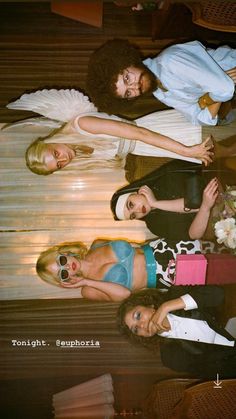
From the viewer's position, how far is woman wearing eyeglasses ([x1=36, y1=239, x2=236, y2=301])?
2.91 meters

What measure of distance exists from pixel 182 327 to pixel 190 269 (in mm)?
371

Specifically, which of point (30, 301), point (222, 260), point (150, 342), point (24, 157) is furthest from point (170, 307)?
point (24, 157)

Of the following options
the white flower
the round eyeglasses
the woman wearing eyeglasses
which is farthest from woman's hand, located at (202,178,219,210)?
the round eyeglasses

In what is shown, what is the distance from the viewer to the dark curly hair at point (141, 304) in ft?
9.68

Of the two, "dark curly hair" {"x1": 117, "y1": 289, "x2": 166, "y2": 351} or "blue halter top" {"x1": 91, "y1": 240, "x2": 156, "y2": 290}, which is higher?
"blue halter top" {"x1": 91, "y1": 240, "x2": 156, "y2": 290}

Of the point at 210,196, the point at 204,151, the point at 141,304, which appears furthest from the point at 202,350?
the point at 204,151

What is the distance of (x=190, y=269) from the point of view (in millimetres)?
2938

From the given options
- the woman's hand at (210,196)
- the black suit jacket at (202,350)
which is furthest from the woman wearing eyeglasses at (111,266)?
the woman's hand at (210,196)

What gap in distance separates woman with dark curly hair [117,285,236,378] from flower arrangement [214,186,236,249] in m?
0.31

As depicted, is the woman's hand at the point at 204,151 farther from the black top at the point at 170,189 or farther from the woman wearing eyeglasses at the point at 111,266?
the woman wearing eyeglasses at the point at 111,266

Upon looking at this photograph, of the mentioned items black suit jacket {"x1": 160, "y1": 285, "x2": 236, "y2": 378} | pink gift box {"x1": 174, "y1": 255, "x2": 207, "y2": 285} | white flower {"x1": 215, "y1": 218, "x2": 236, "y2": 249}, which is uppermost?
white flower {"x1": 215, "y1": 218, "x2": 236, "y2": 249}

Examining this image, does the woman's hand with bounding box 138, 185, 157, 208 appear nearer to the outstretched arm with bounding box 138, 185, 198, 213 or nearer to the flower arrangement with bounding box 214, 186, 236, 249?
the outstretched arm with bounding box 138, 185, 198, 213

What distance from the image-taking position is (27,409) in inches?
117

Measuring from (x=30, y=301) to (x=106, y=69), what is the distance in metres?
1.48
